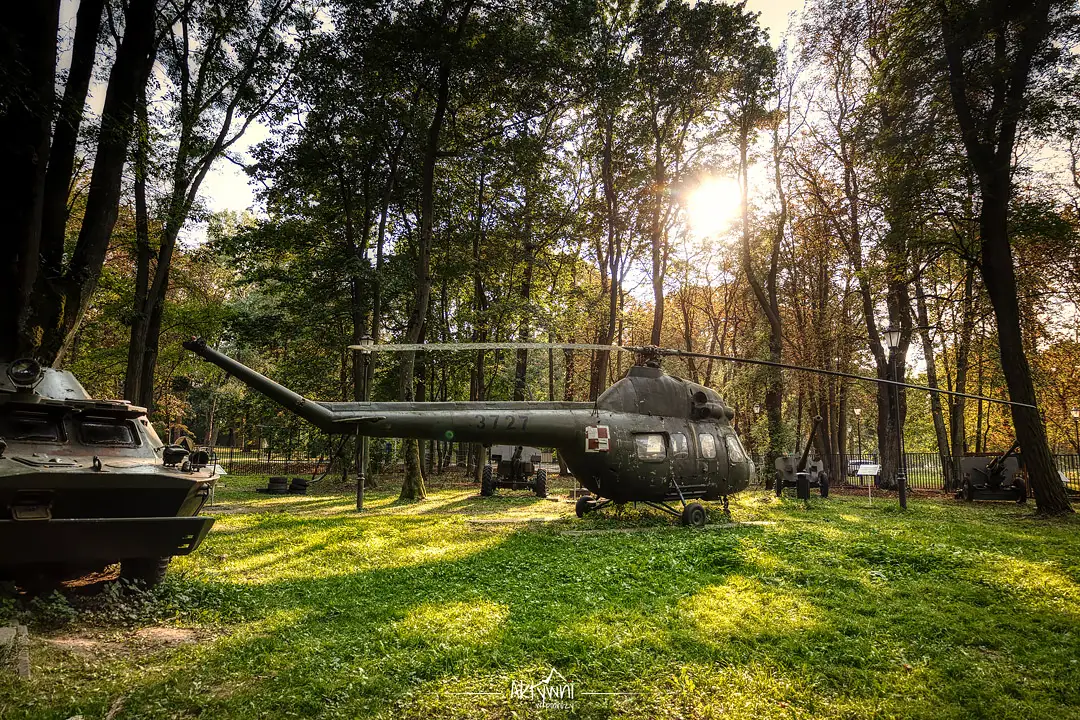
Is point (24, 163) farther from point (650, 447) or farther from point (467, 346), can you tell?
point (650, 447)

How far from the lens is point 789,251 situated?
26.6 meters

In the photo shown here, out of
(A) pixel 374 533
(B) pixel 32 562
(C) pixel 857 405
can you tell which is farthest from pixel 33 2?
(C) pixel 857 405

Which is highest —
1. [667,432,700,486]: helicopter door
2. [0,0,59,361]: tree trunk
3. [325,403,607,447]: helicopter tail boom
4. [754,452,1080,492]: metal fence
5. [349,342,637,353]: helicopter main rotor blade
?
[0,0,59,361]: tree trunk

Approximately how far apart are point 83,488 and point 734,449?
456 inches

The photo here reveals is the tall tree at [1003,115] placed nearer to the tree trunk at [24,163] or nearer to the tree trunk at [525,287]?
the tree trunk at [525,287]

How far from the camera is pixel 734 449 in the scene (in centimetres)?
1255

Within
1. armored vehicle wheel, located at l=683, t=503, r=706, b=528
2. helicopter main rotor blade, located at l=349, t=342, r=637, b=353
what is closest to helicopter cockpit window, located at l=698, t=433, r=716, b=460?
armored vehicle wheel, located at l=683, t=503, r=706, b=528

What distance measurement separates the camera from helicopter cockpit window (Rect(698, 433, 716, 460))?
11750mm

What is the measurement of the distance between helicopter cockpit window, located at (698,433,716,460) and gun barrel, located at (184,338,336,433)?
7524 mm

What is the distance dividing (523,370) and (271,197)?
1203 centimetres

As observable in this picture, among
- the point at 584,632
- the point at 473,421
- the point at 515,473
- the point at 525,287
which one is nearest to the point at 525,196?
the point at 525,287

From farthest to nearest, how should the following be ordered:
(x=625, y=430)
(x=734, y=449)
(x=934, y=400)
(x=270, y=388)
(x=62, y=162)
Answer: (x=934, y=400) < (x=734, y=449) < (x=625, y=430) < (x=62, y=162) < (x=270, y=388)

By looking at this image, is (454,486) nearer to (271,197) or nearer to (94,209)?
(271,197)

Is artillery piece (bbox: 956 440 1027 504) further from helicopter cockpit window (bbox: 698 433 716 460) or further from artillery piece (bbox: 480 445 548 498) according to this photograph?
artillery piece (bbox: 480 445 548 498)
